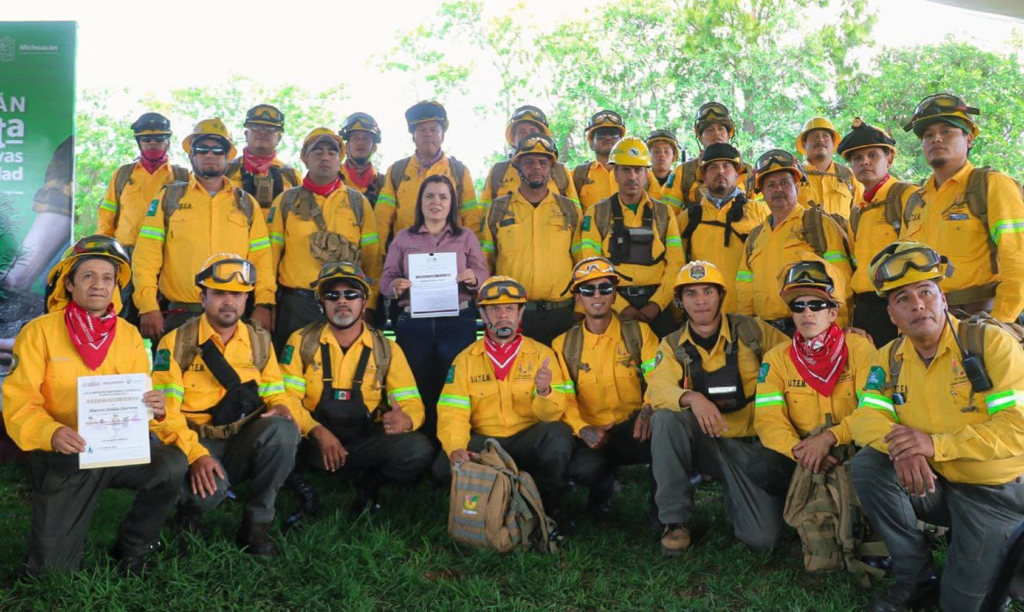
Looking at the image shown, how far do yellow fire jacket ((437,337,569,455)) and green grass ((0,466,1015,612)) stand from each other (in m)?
0.81

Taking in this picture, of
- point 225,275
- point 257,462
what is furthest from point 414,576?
point 225,275

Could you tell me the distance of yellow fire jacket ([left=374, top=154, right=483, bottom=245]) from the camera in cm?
759

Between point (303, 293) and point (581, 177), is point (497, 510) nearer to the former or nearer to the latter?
point (303, 293)

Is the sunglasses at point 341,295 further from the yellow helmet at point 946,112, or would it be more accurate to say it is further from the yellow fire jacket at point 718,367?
the yellow helmet at point 946,112

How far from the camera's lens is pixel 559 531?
19.0ft

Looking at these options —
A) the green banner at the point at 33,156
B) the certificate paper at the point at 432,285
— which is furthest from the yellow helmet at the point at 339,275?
the green banner at the point at 33,156

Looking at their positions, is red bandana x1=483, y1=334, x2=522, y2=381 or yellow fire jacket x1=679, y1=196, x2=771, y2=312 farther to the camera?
yellow fire jacket x1=679, y1=196, x2=771, y2=312

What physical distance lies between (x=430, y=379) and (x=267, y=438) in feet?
5.43

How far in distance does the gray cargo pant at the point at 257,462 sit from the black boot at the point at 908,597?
3.65 meters

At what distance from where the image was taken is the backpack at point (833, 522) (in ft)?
16.4

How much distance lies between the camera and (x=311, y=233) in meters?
7.07

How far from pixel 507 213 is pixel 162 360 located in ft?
10.0

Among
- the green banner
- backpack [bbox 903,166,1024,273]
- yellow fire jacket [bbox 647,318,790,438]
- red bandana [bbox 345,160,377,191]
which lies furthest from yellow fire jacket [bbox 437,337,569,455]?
the green banner

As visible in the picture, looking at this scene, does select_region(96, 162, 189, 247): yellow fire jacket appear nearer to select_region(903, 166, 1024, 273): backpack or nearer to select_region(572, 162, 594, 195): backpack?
select_region(572, 162, 594, 195): backpack
